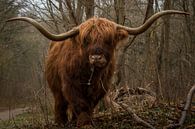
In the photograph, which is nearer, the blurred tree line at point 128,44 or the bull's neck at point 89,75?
the bull's neck at point 89,75

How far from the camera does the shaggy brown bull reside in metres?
5.91

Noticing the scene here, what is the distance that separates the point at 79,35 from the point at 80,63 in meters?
0.44

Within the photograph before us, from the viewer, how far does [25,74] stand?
1457 inches

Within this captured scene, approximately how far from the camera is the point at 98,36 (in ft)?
19.4

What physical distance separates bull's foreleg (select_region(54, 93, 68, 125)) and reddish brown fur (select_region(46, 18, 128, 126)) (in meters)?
0.67

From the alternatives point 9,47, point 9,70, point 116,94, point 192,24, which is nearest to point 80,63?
point 116,94

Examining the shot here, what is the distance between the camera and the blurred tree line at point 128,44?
909 cm

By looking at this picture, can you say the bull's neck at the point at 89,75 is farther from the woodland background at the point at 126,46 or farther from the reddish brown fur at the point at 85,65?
the woodland background at the point at 126,46

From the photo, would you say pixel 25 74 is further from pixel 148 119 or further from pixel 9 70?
pixel 148 119

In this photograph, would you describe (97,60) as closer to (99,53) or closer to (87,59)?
(99,53)

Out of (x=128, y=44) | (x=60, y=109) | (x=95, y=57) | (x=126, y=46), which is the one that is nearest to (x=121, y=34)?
(x=95, y=57)

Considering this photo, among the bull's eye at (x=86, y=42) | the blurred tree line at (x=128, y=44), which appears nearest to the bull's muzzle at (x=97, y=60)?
the bull's eye at (x=86, y=42)

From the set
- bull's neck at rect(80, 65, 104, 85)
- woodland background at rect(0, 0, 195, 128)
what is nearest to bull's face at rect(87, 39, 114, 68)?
bull's neck at rect(80, 65, 104, 85)

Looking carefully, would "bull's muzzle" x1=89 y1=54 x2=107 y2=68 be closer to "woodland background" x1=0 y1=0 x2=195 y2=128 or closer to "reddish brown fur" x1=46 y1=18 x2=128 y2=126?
"reddish brown fur" x1=46 y1=18 x2=128 y2=126
